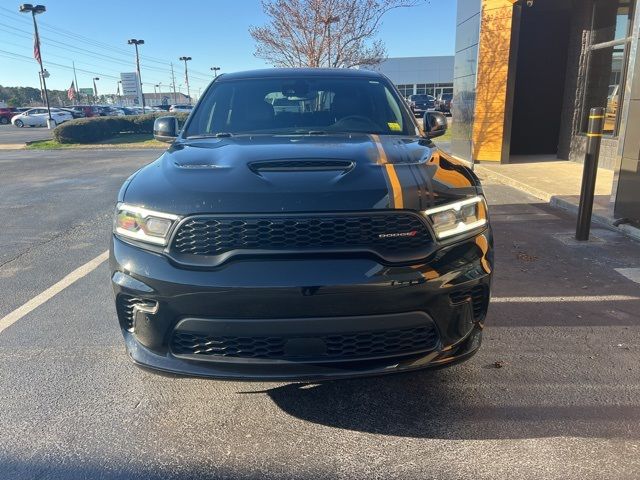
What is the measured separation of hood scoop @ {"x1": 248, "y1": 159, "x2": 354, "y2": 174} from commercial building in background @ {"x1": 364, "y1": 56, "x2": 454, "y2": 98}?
65.4 meters

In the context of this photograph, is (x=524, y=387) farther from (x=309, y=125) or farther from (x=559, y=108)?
(x=559, y=108)

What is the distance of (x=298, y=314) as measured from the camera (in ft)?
7.00

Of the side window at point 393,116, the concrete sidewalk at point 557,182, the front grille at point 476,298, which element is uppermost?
the side window at point 393,116

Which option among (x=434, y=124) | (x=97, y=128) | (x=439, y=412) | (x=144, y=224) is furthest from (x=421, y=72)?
(x=144, y=224)

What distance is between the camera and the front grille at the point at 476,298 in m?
2.27

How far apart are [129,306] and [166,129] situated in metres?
1.95

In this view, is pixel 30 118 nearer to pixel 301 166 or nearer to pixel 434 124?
pixel 434 124

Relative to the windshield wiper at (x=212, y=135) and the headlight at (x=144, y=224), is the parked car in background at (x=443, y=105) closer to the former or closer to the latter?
the windshield wiper at (x=212, y=135)

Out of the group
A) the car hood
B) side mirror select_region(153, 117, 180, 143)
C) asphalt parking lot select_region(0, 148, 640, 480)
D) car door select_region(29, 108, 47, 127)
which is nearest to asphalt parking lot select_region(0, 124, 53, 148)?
car door select_region(29, 108, 47, 127)

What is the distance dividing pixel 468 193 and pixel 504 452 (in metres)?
1.22

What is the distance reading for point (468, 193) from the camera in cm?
247

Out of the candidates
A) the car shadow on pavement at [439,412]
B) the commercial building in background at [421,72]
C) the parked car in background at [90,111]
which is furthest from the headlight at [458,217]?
the commercial building in background at [421,72]

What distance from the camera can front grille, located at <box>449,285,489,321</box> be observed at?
2271mm

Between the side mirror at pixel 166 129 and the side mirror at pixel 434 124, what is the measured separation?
1930 mm
